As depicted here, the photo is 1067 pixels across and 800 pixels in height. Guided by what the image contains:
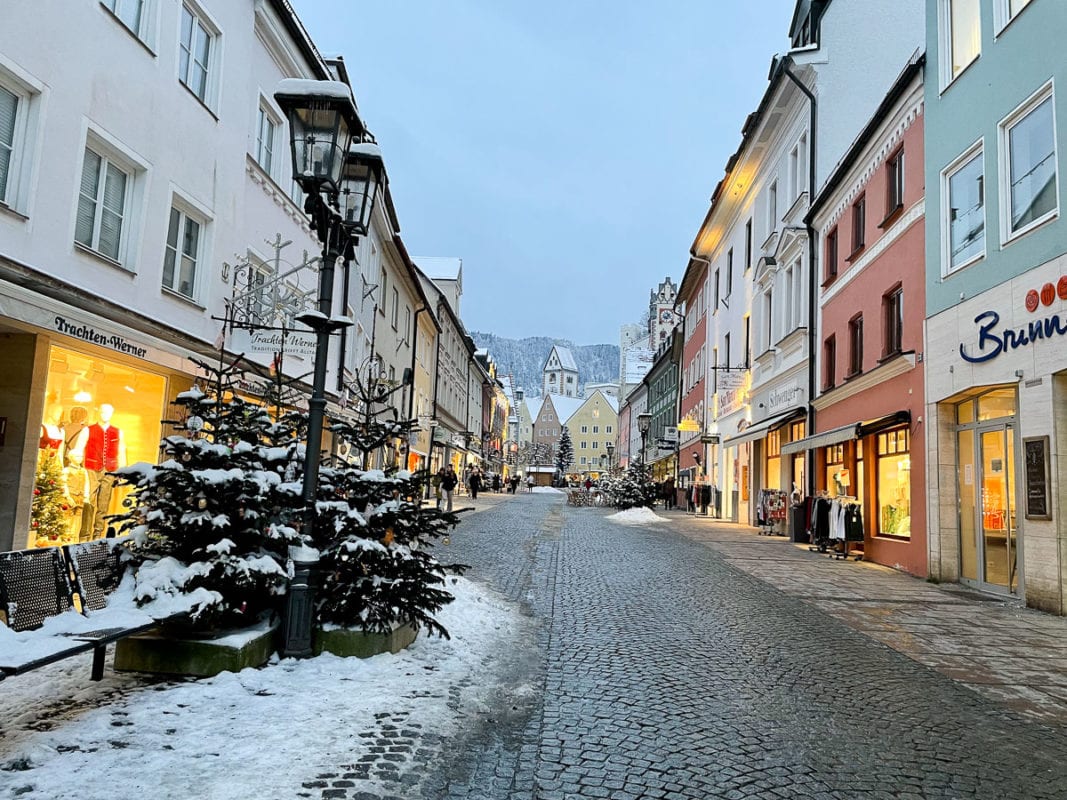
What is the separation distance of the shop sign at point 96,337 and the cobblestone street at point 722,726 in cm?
522

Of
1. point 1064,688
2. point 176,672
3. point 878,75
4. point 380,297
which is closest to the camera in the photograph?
point 176,672

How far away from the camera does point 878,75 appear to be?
19750mm

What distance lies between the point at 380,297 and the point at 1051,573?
22253mm

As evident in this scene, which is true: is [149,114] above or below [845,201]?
below

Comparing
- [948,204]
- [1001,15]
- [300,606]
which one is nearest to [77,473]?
[300,606]

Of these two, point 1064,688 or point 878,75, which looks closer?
point 1064,688

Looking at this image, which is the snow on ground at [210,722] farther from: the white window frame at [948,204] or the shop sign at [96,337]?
the white window frame at [948,204]

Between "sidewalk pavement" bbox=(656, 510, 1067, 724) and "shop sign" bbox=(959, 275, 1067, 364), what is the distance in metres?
3.22

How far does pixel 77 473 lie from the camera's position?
387 inches

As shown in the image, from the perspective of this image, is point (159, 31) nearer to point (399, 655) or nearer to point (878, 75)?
point (399, 655)

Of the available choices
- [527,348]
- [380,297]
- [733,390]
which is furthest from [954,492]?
[527,348]

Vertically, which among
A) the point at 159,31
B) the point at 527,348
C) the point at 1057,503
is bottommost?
the point at 1057,503

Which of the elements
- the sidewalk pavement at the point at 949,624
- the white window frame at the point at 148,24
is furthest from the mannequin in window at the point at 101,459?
the sidewalk pavement at the point at 949,624

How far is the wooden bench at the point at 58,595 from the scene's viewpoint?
13.5ft
